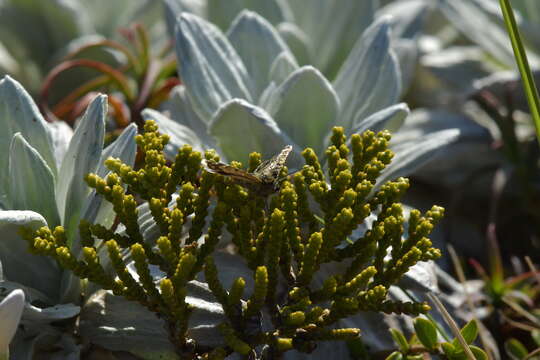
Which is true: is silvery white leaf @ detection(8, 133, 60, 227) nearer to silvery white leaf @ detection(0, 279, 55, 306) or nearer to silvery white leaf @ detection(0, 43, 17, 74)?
silvery white leaf @ detection(0, 279, 55, 306)

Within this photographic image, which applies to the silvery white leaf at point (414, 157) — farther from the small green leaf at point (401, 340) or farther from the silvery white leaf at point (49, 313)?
the silvery white leaf at point (49, 313)

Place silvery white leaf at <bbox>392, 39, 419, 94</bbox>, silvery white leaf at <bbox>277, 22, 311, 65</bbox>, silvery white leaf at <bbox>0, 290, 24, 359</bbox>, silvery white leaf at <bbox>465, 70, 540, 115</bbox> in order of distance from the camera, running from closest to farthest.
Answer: silvery white leaf at <bbox>0, 290, 24, 359</bbox>
silvery white leaf at <bbox>277, 22, 311, 65</bbox>
silvery white leaf at <bbox>392, 39, 419, 94</bbox>
silvery white leaf at <bbox>465, 70, 540, 115</bbox>

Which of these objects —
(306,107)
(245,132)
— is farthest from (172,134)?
(306,107)

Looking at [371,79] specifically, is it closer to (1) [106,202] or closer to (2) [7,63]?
(1) [106,202]

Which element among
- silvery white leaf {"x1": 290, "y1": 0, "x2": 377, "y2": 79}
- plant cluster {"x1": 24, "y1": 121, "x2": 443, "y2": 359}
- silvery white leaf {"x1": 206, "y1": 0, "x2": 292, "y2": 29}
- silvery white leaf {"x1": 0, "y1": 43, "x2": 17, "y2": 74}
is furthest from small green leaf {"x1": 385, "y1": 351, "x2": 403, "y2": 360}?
silvery white leaf {"x1": 0, "y1": 43, "x2": 17, "y2": 74}

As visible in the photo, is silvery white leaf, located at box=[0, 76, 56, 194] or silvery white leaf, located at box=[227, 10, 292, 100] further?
silvery white leaf, located at box=[227, 10, 292, 100]

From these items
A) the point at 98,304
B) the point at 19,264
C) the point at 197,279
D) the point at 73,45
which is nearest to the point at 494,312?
the point at 197,279
